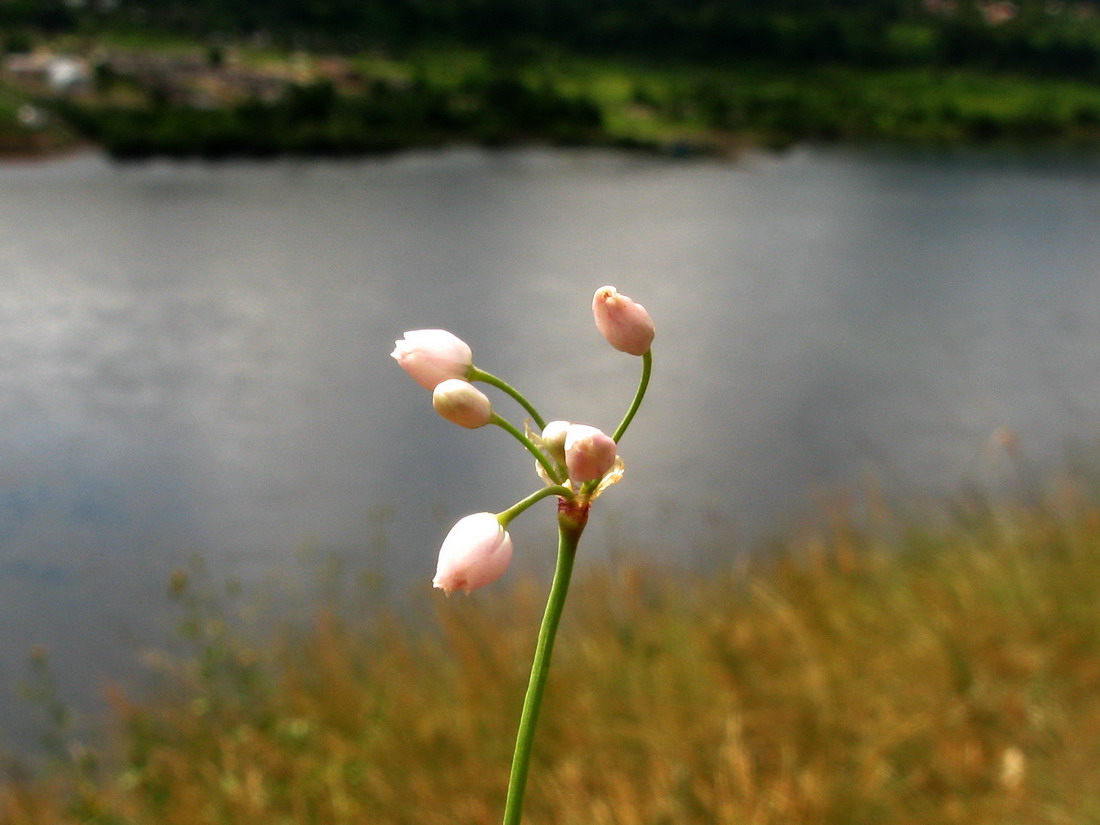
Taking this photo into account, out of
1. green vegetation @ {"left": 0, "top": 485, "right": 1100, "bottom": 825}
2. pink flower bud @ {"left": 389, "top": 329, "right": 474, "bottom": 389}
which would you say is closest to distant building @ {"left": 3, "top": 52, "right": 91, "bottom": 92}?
green vegetation @ {"left": 0, "top": 485, "right": 1100, "bottom": 825}

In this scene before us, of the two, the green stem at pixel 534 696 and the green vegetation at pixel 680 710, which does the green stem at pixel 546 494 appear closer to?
the green stem at pixel 534 696

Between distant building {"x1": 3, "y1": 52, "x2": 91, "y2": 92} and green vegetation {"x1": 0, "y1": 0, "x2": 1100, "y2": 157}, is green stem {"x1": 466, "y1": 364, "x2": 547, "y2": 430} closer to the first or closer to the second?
green vegetation {"x1": 0, "y1": 0, "x2": 1100, "y2": 157}

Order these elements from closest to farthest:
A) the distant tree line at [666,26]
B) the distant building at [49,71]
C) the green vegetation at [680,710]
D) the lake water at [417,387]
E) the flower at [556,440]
→ 1. the flower at [556,440]
2. the green vegetation at [680,710]
3. the lake water at [417,387]
4. the distant building at [49,71]
5. the distant tree line at [666,26]

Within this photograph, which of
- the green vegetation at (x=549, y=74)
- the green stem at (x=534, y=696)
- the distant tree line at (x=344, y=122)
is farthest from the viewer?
the green vegetation at (x=549, y=74)

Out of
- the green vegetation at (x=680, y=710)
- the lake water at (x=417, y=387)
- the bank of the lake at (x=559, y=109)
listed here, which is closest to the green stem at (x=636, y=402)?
the green vegetation at (x=680, y=710)

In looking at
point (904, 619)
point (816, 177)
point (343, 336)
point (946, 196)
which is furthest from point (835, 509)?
point (816, 177)

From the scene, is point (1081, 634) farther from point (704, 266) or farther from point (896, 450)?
point (704, 266)
